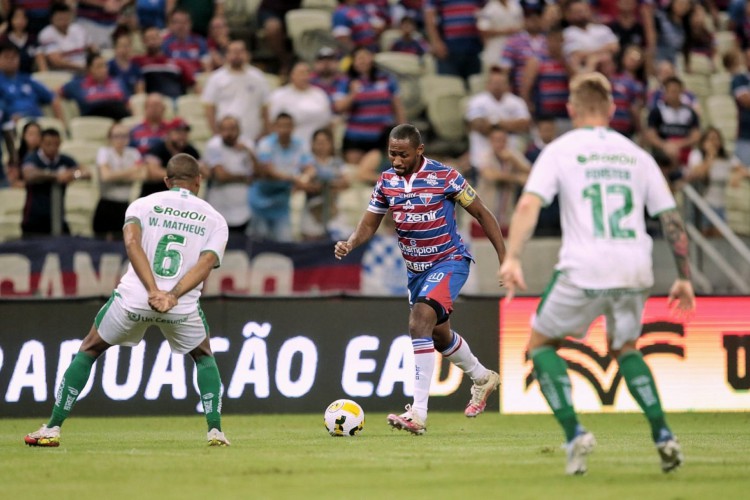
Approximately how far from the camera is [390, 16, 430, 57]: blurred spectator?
65.8 ft

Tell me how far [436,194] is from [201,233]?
7.38 feet

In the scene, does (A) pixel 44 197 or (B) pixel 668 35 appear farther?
(B) pixel 668 35

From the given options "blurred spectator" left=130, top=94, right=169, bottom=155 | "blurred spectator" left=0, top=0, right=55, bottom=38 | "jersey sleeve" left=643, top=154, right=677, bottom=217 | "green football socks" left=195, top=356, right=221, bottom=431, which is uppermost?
"blurred spectator" left=0, top=0, right=55, bottom=38

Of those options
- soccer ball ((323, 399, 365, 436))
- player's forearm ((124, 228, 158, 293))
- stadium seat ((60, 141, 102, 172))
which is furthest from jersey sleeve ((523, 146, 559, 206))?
stadium seat ((60, 141, 102, 172))

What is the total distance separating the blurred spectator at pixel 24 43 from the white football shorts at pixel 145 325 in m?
9.65

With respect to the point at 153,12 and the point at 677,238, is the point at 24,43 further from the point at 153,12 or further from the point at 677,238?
the point at 677,238

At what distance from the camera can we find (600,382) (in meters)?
14.0

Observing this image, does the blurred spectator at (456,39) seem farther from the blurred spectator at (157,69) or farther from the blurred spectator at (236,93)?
the blurred spectator at (157,69)

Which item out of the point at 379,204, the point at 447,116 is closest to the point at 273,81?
the point at 447,116

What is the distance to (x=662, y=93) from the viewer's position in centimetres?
1914

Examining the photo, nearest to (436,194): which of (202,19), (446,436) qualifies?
(446,436)

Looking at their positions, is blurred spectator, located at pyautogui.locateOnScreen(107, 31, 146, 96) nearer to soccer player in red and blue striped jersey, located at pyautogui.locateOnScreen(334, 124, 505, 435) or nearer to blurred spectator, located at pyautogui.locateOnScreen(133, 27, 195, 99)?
blurred spectator, located at pyautogui.locateOnScreen(133, 27, 195, 99)

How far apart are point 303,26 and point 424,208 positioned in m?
9.79

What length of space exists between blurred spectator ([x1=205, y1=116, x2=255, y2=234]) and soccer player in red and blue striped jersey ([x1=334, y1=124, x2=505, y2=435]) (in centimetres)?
480
